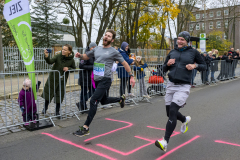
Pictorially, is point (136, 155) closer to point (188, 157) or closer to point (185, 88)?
point (188, 157)

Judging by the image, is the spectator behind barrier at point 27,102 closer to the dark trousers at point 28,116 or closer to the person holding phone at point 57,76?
the dark trousers at point 28,116

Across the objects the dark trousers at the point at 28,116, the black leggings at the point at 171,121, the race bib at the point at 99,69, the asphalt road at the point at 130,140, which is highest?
the race bib at the point at 99,69

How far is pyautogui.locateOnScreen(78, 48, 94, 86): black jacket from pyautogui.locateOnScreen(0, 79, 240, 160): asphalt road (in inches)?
38.8

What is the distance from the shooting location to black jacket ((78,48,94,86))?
5925mm

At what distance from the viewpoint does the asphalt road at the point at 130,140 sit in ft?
11.5

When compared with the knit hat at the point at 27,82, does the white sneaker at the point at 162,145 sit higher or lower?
lower

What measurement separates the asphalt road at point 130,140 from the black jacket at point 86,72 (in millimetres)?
986

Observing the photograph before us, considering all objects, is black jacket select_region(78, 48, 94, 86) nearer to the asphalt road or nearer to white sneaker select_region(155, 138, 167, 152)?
the asphalt road

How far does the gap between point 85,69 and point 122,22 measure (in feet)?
79.1

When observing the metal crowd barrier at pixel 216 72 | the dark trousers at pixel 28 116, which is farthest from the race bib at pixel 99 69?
the metal crowd barrier at pixel 216 72

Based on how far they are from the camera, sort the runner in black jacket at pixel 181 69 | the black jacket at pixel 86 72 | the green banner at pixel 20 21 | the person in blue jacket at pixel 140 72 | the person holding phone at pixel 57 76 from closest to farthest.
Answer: the runner in black jacket at pixel 181 69 < the green banner at pixel 20 21 < the person holding phone at pixel 57 76 < the black jacket at pixel 86 72 < the person in blue jacket at pixel 140 72

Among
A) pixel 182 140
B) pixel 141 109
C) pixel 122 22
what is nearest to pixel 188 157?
pixel 182 140

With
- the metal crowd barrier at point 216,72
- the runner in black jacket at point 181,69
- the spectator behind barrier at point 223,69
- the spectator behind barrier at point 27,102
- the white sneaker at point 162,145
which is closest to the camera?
the white sneaker at point 162,145

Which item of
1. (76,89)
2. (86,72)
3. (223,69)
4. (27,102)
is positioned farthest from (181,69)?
(223,69)
